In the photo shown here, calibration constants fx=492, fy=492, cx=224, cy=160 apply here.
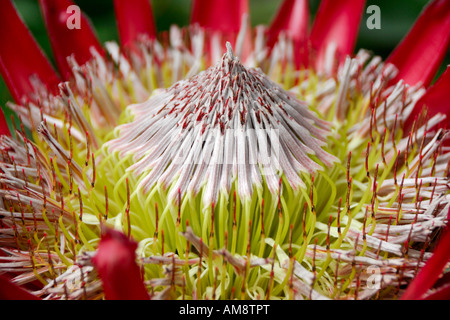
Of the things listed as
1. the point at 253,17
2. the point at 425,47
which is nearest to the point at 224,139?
the point at 425,47

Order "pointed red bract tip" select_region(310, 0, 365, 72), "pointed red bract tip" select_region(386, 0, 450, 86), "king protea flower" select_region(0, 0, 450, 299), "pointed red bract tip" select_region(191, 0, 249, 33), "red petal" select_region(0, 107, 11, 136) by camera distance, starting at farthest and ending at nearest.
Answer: "pointed red bract tip" select_region(191, 0, 249, 33)
"pointed red bract tip" select_region(310, 0, 365, 72)
"pointed red bract tip" select_region(386, 0, 450, 86)
"red petal" select_region(0, 107, 11, 136)
"king protea flower" select_region(0, 0, 450, 299)

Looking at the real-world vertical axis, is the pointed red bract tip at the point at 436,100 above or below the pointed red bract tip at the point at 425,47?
below

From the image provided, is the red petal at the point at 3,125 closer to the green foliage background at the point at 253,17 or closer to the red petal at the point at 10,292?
the red petal at the point at 10,292

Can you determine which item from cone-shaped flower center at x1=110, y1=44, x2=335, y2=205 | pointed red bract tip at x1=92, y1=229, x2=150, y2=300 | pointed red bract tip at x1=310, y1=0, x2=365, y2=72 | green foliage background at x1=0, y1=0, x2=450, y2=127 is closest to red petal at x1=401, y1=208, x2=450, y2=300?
cone-shaped flower center at x1=110, y1=44, x2=335, y2=205

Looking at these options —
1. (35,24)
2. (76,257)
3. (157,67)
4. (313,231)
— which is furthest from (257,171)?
(35,24)

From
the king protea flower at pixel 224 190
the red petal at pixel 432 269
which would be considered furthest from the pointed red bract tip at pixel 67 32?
the red petal at pixel 432 269

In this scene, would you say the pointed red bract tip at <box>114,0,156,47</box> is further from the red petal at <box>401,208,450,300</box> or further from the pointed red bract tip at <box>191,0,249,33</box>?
the red petal at <box>401,208,450,300</box>
